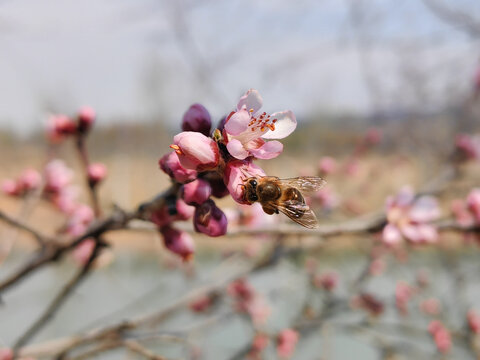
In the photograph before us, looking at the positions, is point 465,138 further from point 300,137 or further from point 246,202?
point 300,137

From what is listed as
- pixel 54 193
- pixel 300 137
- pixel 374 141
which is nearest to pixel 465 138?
pixel 374 141

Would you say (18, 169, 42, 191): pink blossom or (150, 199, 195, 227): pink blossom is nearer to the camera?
(150, 199, 195, 227): pink blossom

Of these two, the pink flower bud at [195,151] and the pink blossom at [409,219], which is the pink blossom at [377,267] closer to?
the pink blossom at [409,219]

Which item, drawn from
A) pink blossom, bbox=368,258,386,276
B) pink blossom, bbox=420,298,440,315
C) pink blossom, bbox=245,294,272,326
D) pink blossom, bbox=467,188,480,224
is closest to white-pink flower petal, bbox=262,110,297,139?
pink blossom, bbox=467,188,480,224

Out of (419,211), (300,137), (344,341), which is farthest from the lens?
(300,137)

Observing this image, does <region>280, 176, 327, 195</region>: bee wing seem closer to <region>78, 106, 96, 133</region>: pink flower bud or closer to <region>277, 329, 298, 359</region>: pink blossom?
<region>78, 106, 96, 133</region>: pink flower bud

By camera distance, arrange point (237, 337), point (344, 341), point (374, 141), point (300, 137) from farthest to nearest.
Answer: point (300, 137)
point (344, 341)
point (237, 337)
point (374, 141)
